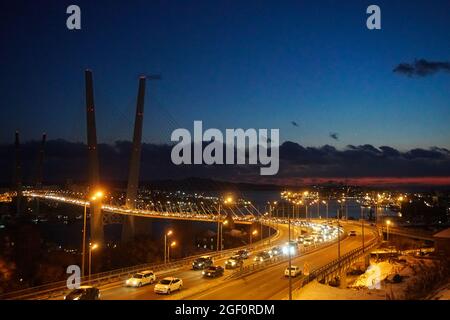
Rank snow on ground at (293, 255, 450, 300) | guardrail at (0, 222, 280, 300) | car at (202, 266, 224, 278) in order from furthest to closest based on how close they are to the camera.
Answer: car at (202, 266, 224, 278) < snow on ground at (293, 255, 450, 300) < guardrail at (0, 222, 280, 300)

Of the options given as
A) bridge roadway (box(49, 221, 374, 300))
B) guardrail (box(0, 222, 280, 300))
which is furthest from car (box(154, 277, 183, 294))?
guardrail (box(0, 222, 280, 300))

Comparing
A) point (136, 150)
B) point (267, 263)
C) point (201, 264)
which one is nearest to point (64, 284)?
point (201, 264)

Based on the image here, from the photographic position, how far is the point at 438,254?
33.2 m

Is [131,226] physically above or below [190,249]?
above

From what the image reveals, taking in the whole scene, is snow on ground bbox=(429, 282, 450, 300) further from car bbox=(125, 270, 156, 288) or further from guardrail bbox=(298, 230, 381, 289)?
car bbox=(125, 270, 156, 288)

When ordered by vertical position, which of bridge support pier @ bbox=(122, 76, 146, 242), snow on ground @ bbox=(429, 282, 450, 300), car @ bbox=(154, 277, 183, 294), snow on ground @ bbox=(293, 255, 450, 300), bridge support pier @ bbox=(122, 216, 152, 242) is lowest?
bridge support pier @ bbox=(122, 216, 152, 242)

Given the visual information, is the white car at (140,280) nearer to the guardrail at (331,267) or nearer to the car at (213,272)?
the car at (213,272)

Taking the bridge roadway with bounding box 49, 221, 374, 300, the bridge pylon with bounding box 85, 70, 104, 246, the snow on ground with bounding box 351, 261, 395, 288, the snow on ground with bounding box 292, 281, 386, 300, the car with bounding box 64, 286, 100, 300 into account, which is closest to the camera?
→ the car with bounding box 64, 286, 100, 300

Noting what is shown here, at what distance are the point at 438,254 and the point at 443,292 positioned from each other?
17926 mm

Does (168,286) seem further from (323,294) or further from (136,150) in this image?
(136,150)

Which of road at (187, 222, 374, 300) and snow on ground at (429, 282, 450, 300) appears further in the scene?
road at (187, 222, 374, 300)

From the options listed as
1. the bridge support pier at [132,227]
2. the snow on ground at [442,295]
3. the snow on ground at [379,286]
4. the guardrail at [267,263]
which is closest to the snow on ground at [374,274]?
the snow on ground at [379,286]
